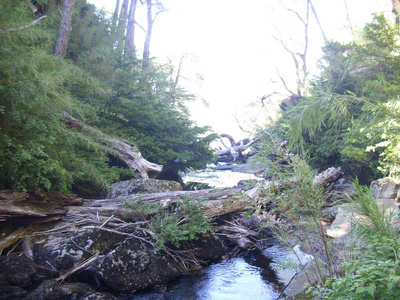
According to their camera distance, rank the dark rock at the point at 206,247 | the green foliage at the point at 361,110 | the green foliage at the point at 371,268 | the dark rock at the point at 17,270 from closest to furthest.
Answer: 1. the green foliage at the point at 371,268
2. the dark rock at the point at 17,270
3. the green foliage at the point at 361,110
4. the dark rock at the point at 206,247

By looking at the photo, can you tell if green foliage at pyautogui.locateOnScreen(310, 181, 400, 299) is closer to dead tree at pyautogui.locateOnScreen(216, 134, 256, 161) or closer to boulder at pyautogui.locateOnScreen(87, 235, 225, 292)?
boulder at pyautogui.locateOnScreen(87, 235, 225, 292)

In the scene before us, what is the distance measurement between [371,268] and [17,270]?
4.72 metres

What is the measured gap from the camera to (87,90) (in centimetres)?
936

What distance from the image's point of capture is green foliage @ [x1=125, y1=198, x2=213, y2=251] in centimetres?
527

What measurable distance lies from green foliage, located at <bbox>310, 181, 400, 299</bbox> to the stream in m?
1.23

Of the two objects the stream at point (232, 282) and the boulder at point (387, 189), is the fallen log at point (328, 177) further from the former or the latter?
the stream at point (232, 282)

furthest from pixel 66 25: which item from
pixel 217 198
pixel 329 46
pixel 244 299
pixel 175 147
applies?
pixel 329 46

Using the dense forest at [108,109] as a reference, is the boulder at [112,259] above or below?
below

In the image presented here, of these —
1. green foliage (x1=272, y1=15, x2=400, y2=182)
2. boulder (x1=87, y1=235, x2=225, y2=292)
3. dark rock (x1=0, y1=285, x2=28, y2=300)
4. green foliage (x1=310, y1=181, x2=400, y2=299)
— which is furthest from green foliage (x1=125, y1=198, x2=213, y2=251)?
green foliage (x1=310, y1=181, x2=400, y2=299)

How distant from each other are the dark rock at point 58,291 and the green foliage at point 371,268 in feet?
10.7

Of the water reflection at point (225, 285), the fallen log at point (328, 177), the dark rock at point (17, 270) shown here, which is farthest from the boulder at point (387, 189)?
the dark rock at point (17, 270)

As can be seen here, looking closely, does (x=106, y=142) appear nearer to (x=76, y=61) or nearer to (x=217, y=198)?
(x=217, y=198)

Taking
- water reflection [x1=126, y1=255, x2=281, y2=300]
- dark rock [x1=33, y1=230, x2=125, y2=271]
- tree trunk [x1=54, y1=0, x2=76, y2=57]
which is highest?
tree trunk [x1=54, y1=0, x2=76, y2=57]

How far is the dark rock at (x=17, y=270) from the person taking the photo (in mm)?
4371
